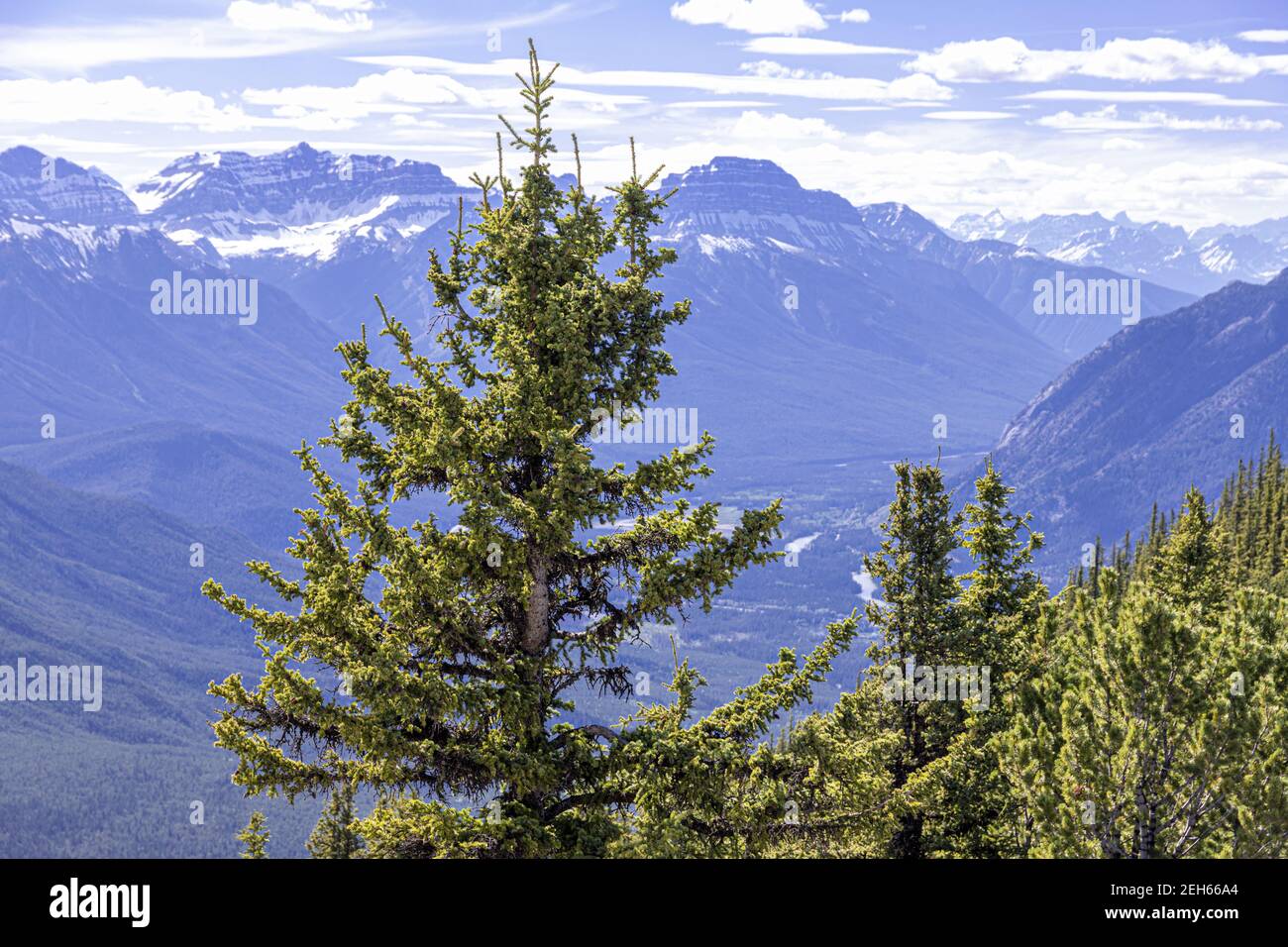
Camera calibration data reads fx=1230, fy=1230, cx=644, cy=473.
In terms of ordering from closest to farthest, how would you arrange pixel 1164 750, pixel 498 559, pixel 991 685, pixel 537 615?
pixel 498 559
pixel 537 615
pixel 1164 750
pixel 991 685

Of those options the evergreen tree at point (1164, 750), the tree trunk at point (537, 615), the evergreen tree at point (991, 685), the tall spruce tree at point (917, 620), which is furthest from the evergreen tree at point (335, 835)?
the evergreen tree at point (1164, 750)

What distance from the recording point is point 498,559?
62.5 ft

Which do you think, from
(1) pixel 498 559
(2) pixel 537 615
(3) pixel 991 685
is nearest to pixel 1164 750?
(2) pixel 537 615

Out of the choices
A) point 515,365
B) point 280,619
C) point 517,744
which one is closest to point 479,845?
point 517,744

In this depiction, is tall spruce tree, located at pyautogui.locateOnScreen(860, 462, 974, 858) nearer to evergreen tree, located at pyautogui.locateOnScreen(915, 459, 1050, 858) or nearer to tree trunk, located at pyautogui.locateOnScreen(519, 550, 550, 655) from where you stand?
evergreen tree, located at pyautogui.locateOnScreen(915, 459, 1050, 858)

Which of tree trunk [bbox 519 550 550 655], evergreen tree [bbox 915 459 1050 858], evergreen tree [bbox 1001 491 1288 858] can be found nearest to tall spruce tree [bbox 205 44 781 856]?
tree trunk [bbox 519 550 550 655]

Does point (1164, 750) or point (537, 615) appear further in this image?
point (1164, 750)

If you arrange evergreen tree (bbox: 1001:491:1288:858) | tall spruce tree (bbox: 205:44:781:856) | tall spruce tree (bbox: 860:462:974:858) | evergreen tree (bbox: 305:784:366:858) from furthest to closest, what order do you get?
evergreen tree (bbox: 305:784:366:858) → tall spruce tree (bbox: 860:462:974:858) → evergreen tree (bbox: 1001:491:1288:858) → tall spruce tree (bbox: 205:44:781:856)

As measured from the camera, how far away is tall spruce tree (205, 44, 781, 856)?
1817cm

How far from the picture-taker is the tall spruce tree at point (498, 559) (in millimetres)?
18172

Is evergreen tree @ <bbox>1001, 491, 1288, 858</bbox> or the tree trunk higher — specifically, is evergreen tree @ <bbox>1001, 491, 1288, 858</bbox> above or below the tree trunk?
below

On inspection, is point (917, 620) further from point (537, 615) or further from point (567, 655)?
point (537, 615)

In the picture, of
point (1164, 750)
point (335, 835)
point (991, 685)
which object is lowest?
point (335, 835)
